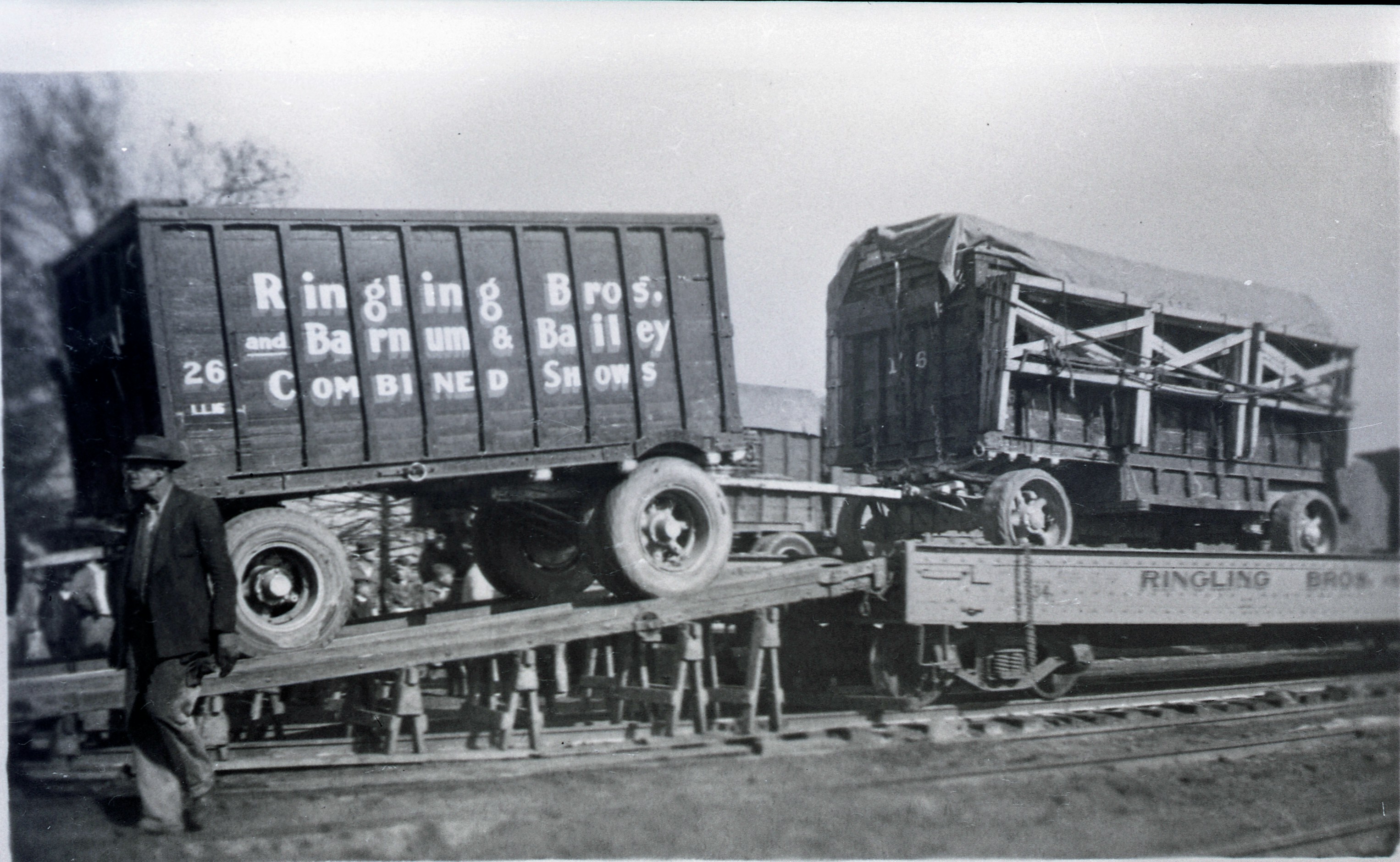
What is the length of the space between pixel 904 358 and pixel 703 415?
11.9ft

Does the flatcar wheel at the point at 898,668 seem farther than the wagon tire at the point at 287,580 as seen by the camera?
Yes

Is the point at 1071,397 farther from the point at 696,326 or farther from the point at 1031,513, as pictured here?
the point at 696,326

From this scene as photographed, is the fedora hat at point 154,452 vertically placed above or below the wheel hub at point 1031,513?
above

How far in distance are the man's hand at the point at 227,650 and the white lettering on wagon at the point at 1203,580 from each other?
653cm

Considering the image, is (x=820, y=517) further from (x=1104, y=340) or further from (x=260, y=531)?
(x=260, y=531)

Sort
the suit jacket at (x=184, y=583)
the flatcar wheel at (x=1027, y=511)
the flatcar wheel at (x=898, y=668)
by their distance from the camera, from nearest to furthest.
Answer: the suit jacket at (x=184, y=583) < the flatcar wheel at (x=898, y=668) < the flatcar wheel at (x=1027, y=511)

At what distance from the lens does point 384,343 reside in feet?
22.4

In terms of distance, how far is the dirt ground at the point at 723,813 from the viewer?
17.1 ft

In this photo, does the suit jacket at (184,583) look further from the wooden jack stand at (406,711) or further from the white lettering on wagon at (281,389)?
the white lettering on wagon at (281,389)

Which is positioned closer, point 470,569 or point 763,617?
point 763,617

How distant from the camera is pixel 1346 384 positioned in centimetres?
1039

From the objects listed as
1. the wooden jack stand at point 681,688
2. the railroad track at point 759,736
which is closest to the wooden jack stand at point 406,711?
the railroad track at point 759,736

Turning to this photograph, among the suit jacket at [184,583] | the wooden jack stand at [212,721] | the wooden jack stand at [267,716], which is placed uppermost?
the suit jacket at [184,583]

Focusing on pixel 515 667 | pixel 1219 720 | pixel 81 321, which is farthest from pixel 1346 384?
pixel 81 321
